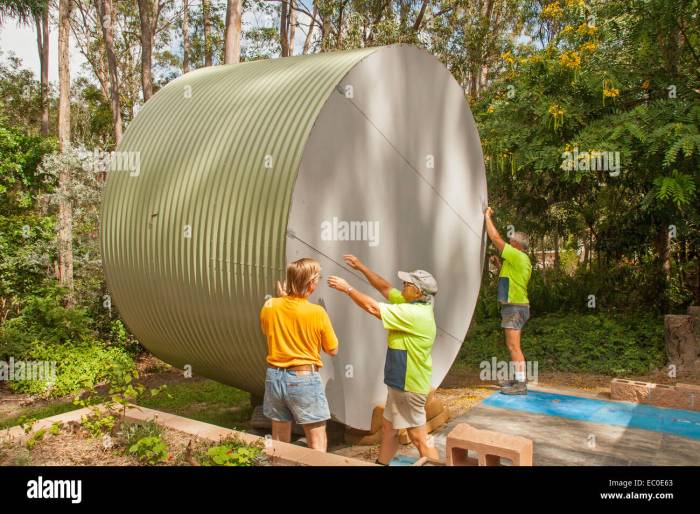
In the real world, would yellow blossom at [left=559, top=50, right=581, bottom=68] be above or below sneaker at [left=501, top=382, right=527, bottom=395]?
above

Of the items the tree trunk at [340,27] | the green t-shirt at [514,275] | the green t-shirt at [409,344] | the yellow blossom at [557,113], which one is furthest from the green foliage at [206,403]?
the tree trunk at [340,27]

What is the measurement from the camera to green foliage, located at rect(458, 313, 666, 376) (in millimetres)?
9891

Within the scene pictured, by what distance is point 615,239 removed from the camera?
12172 mm

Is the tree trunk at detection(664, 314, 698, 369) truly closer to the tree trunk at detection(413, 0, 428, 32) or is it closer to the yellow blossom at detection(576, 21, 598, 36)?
the yellow blossom at detection(576, 21, 598, 36)

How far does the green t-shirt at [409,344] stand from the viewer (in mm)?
4840

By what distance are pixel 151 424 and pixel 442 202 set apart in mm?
4201

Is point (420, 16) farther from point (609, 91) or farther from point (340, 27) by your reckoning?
point (609, 91)

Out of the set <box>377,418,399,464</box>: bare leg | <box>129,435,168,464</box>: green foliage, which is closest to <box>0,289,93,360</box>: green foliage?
<box>129,435,168,464</box>: green foliage

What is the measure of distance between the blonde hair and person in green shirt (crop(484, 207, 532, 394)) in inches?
161

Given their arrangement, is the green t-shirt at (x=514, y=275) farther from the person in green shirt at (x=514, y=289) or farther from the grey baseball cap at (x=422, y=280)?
the grey baseball cap at (x=422, y=280)

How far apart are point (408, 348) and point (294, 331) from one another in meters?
0.98

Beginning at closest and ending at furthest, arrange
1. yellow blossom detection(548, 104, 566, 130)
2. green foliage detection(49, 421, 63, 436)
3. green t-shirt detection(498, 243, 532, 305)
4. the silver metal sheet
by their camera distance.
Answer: green foliage detection(49, 421, 63, 436)
the silver metal sheet
green t-shirt detection(498, 243, 532, 305)
yellow blossom detection(548, 104, 566, 130)

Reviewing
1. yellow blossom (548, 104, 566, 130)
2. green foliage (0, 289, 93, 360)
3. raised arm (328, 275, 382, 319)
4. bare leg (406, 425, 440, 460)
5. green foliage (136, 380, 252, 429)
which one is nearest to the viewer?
raised arm (328, 275, 382, 319)

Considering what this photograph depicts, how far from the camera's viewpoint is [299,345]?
4598 mm
